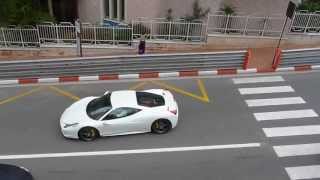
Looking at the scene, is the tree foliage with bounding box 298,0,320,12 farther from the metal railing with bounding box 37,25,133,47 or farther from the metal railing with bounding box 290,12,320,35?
the metal railing with bounding box 37,25,133,47

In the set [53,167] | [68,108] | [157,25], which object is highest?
[157,25]

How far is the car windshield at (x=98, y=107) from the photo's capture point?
13898 mm

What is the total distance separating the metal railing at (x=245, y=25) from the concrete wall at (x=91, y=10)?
18.0ft

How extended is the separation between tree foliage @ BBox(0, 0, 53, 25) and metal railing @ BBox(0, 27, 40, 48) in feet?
1.57

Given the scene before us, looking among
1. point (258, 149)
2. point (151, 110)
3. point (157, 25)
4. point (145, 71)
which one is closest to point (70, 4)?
point (157, 25)

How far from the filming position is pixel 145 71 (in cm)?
1848

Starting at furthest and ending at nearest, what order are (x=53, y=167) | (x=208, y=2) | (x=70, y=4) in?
1. (x=70, y=4)
2. (x=208, y=2)
3. (x=53, y=167)

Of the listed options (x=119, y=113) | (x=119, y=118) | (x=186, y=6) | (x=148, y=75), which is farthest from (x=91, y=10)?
(x=119, y=118)

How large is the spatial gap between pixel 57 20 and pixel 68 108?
9.94 metres

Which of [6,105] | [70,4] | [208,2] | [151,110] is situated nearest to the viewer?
[151,110]

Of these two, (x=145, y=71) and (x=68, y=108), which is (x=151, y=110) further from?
(x=145, y=71)

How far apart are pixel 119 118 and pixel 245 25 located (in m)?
9.52

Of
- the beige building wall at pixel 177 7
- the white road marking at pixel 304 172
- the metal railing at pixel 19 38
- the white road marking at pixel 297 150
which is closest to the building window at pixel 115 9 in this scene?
the beige building wall at pixel 177 7

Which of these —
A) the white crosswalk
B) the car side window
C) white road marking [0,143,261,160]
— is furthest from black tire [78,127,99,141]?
the white crosswalk
